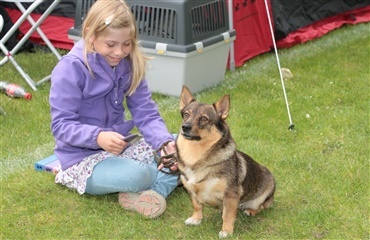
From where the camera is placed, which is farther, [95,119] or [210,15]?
[210,15]

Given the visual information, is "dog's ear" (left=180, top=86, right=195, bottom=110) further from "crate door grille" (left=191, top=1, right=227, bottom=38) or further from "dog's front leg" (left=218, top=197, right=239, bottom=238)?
"crate door grille" (left=191, top=1, right=227, bottom=38)

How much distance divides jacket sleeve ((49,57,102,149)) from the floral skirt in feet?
0.70

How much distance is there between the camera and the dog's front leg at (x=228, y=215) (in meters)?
3.53

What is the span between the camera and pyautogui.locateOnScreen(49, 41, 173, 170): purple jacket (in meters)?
3.77

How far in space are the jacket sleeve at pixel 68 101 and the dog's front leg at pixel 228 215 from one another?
79 centimetres

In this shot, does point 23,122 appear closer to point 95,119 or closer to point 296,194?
point 95,119

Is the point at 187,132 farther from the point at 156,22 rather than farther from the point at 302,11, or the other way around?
the point at 302,11

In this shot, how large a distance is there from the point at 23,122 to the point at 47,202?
1450 mm

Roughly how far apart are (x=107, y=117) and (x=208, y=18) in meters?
2.22

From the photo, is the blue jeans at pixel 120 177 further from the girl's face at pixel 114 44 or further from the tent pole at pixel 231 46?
the tent pole at pixel 231 46

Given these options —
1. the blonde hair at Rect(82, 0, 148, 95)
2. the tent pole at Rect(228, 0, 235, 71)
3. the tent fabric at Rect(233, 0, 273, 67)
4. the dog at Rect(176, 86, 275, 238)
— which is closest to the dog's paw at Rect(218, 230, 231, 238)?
the dog at Rect(176, 86, 275, 238)

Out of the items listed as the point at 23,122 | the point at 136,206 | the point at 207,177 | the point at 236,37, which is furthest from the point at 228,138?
the point at 236,37

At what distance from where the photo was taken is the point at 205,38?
5.93 meters

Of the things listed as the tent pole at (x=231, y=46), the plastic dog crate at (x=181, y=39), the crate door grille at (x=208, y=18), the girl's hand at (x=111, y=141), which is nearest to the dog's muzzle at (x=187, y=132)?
the girl's hand at (x=111, y=141)
